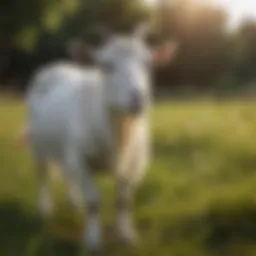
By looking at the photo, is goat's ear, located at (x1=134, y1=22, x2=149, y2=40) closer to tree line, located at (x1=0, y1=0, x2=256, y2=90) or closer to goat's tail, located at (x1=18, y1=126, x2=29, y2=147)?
tree line, located at (x1=0, y1=0, x2=256, y2=90)

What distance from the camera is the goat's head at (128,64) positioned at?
109cm

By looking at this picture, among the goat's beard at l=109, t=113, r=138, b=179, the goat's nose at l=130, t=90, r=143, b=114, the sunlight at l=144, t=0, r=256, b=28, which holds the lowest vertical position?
the goat's beard at l=109, t=113, r=138, b=179

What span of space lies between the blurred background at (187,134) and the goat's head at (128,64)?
0.03 meters

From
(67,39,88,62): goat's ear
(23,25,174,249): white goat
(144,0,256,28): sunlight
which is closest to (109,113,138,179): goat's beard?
(23,25,174,249): white goat

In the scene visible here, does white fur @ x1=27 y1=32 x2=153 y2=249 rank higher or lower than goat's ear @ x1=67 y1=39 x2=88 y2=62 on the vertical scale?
lower

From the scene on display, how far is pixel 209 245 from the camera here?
1150 millimetres

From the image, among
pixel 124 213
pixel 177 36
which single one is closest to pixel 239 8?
pixel 177 36

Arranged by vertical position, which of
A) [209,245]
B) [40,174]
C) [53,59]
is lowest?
[209,245]

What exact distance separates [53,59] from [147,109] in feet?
0.54

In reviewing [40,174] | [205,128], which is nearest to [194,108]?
[205,128]

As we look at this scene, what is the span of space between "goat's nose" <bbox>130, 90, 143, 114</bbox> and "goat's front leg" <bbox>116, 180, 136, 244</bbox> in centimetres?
13

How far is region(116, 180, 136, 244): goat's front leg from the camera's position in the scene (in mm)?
1134

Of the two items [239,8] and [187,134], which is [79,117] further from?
[239,8]

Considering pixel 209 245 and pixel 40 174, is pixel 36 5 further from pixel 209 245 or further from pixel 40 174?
pixel 209 245
